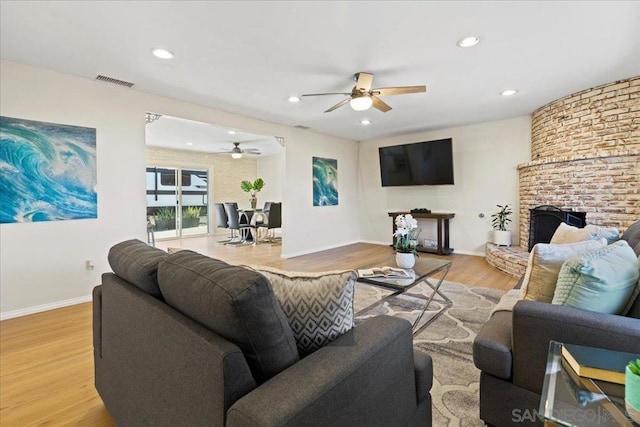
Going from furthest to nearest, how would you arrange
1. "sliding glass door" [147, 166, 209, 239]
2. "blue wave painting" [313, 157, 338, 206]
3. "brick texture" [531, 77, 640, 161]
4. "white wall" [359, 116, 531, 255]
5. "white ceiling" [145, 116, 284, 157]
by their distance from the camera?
"sliding glass door" [147, 166, 209, 239] < "blue wave painting" [313, 157, 338, 206] < "white ceiling" [145, 116, 284, 157] < "white wall" [359, 116, 531, 255] < "brick texture" [531, 77, 640, 161]

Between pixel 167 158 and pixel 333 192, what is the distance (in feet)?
15.3

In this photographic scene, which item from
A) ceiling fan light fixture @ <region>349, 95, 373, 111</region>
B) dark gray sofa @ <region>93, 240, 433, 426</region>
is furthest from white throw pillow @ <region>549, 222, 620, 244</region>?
ceiling fan light fixture @ <region>349, 95, 373, 111</region>

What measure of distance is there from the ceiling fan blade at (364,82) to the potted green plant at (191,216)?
22.7 feet

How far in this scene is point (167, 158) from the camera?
26.5ft

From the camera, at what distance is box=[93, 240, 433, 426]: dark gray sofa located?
2.47 feet

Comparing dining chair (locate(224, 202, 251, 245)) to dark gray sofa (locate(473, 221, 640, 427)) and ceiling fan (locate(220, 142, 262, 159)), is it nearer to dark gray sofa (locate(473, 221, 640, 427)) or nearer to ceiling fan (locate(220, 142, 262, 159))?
ceiling fan (locate(220, 142, 262, 159))

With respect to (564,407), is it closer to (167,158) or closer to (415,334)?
(415,334)

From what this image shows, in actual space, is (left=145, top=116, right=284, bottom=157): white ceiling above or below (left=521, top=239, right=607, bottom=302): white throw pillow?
above

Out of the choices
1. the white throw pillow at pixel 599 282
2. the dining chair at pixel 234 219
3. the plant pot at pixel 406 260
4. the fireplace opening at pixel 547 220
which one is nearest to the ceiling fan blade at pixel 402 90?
the plant pot at pixel 406 260

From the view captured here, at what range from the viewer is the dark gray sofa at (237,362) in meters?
0.75

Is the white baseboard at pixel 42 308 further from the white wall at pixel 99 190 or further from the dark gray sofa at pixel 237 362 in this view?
the dark gray sofa at pixel 237 362

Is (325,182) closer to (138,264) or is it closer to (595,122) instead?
(595,122)

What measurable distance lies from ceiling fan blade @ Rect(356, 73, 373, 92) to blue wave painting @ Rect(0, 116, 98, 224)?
9.95 feet

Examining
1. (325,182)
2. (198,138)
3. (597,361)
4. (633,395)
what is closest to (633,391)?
(633,395)
